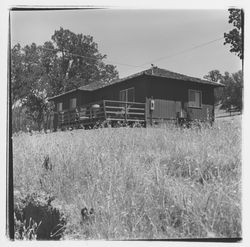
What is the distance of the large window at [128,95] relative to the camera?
16.1 m

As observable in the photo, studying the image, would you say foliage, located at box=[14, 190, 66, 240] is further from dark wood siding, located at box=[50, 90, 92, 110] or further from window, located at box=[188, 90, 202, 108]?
window, located at box=[188, 90, 202, 108]

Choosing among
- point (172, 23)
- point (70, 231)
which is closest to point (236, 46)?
point (172, 23)

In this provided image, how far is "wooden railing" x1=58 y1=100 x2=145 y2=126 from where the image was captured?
11555 mm

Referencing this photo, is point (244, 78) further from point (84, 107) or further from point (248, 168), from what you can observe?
point (84, 107)

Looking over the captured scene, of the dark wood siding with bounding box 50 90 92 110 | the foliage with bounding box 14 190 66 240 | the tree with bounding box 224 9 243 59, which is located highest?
the dark wood siding with bounding box 50 90 92 110

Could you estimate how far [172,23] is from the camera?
3154 millimetres

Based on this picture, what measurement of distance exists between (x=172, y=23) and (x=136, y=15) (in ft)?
1.09

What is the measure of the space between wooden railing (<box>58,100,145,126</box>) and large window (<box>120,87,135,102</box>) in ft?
3.98

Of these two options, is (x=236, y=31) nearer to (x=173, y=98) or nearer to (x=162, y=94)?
(x=162, y=94)

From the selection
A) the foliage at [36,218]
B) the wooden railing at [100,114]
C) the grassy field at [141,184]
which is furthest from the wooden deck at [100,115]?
the foliage at [36,218]

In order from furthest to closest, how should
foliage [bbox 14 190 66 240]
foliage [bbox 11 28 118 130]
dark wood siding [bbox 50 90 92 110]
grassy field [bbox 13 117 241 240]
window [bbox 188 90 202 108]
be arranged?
window [bbox 188 90 202 108] → dark wood siding [bbox 50 90 92 110] → foliage [bbox 11 28 118 130] → foliage [bbox 14 190 66 240] → grassy field [bbox 13 117 241 240]

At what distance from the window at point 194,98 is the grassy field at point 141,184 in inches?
473

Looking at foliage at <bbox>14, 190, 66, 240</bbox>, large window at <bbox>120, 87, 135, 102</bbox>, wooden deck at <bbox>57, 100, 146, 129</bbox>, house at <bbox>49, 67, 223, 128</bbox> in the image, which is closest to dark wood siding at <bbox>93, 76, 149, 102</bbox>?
house at <bbox>49, 67, 223, 128</bbox>

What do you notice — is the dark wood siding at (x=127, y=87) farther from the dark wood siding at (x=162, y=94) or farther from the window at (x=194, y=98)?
the window at (x=194, y=98)
